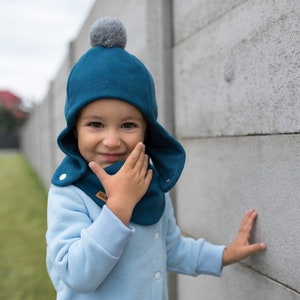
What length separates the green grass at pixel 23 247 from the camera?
3619 mm

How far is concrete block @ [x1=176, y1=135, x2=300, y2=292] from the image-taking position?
4.61 ft

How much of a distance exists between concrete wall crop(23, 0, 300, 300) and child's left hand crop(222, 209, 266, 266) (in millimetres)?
29

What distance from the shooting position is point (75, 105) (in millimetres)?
Result: 1407

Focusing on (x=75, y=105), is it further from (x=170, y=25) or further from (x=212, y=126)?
(x=170, y=25)

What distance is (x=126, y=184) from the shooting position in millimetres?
1352

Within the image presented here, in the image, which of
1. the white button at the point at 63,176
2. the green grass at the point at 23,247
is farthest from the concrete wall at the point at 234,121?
the green grass at the point at 23,247

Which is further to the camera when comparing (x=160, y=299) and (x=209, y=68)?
(x=209, y=68)

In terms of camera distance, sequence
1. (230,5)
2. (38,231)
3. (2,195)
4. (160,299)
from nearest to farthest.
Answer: (160,299) < (230,5) < (38,231) < (2,195)

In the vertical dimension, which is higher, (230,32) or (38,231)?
(230,32)

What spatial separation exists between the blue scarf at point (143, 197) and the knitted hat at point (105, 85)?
0.03 m

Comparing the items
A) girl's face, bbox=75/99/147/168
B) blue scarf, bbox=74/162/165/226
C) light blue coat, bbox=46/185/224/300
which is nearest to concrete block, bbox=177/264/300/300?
light blue coat, bbox=46/185/224/300

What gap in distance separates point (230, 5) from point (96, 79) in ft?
2.22

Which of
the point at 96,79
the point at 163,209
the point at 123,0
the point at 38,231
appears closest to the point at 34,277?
the point at 38,231

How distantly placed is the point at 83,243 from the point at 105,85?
48 cm
